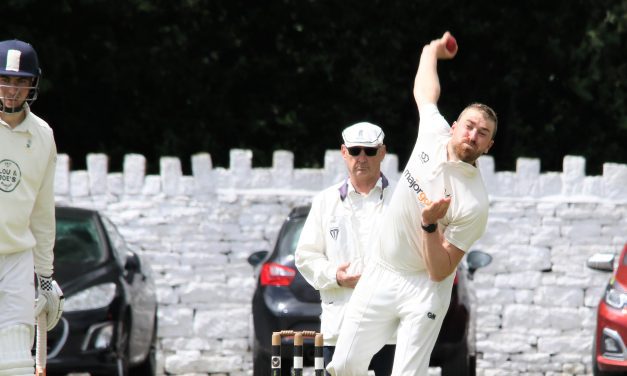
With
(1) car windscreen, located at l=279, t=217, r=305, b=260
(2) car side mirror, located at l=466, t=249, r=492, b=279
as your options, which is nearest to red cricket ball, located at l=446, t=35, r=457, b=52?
(1) car windscreen, located at l=279, t=217, r=305, b=260

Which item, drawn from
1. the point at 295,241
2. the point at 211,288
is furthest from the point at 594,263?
the point at 211,288

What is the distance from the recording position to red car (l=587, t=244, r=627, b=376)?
46.0ft

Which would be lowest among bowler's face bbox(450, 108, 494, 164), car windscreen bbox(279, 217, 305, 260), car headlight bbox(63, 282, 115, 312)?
car headlight bbox(63, 282, 115, 312)

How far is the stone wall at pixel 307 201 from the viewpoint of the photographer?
18.2 m

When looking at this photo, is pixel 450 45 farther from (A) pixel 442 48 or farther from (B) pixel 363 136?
(B) pixel 363 136

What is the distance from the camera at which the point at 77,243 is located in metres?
14.1

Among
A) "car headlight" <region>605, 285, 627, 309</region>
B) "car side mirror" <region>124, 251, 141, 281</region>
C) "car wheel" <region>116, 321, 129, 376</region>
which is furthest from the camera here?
"car headlight" <region>605, 285, 627, 309</region>

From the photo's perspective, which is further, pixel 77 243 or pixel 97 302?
pixel 77 243

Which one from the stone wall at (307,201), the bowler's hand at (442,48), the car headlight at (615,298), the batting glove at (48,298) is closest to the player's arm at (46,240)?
the batting glove at (48,298)

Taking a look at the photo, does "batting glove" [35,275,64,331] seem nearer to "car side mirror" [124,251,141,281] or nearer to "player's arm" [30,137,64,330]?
"player's arm" [30,137,64,330]

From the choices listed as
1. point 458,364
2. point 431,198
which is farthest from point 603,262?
point 431,198

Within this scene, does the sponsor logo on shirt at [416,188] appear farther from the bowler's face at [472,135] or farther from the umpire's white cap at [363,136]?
the umpire's white cap at [363,136]

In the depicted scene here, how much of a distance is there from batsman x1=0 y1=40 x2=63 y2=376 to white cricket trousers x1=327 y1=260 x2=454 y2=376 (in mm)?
1589

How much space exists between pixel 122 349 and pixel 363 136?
3.73 metres
